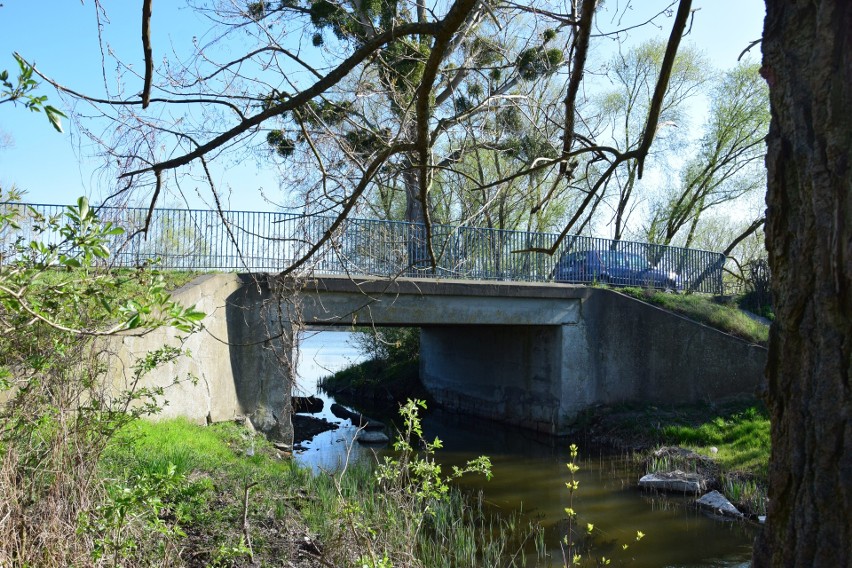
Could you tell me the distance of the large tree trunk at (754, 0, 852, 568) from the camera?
1984mm

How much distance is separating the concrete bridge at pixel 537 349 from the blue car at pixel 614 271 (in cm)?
121

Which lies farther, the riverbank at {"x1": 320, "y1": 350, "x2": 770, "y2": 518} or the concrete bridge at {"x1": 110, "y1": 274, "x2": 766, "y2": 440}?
the concrete bridge at {"x1": 110, "y1": 274, "x2": 766, "y2": 440}

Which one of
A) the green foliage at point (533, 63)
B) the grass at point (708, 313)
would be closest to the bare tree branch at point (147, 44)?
the green foliage at point (533, 63)

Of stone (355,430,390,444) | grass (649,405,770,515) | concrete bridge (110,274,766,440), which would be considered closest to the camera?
grass (649,405,770,515)

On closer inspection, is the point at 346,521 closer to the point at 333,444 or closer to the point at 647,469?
the point at 647,469

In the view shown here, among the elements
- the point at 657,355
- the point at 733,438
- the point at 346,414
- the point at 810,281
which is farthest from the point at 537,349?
the point at 810,281

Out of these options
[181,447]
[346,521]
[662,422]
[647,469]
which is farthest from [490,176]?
[346,521]

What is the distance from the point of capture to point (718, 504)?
403 inches

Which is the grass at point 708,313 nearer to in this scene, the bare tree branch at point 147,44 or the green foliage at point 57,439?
the green foliage at point 57,439

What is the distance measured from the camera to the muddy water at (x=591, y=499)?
8484 millimetres

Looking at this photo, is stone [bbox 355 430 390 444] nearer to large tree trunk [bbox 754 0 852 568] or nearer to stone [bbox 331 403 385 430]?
stone [bbox 331 403 385 430]

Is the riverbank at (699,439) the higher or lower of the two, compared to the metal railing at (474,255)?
lower

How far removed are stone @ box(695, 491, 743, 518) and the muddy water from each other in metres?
0.22

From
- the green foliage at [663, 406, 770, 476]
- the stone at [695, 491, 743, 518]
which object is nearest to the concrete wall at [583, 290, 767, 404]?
the green foliage at [663, 406, 770, 476]
